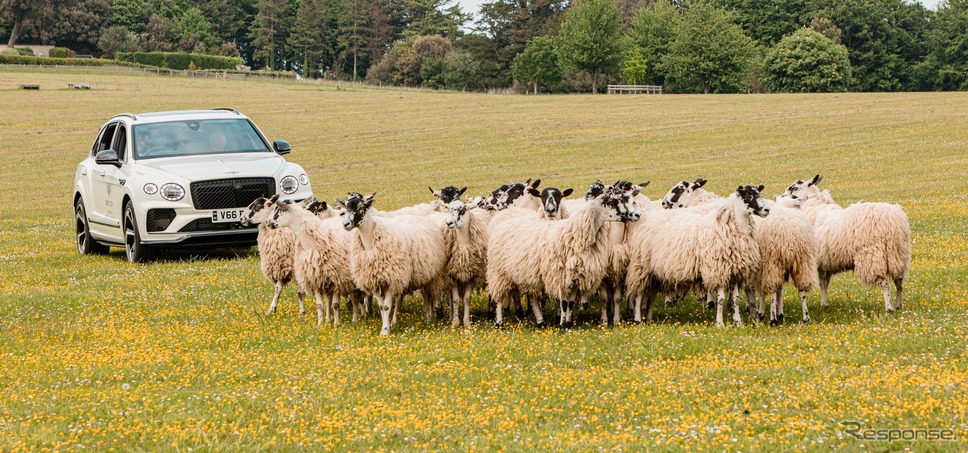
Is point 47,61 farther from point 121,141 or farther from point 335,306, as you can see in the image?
point 335,306

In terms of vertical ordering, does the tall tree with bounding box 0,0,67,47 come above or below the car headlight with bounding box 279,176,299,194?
above

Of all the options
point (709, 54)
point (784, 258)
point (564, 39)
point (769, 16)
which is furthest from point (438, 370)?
point (769, 16)

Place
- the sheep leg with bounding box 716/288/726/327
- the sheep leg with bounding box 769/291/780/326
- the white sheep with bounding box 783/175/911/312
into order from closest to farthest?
1. the sheep leg with bounding box 716/288/726/327
2. the sheep leg with bounding box 769/291/780/326
3. the white sheep with bounding box 783/175/911/312

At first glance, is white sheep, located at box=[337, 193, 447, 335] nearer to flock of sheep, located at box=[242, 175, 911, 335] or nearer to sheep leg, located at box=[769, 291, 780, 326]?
flock of sheep, located at box=[242, 175, 911, 335]

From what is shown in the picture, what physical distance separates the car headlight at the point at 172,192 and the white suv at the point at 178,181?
2cm

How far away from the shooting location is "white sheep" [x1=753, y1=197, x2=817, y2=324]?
12.1 m

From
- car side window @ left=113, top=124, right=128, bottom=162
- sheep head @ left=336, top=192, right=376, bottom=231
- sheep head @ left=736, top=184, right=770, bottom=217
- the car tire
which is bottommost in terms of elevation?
the car tire

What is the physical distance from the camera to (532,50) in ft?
346

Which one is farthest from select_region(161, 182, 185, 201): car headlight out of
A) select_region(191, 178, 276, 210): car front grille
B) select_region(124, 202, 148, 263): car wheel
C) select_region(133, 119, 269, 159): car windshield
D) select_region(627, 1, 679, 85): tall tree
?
select_region(627, 1, 679, 85): tall tree

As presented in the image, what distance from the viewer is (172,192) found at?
17828 millimetres

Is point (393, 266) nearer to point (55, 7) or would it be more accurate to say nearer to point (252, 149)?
point (252, 149)

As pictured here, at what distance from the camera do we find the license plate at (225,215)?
58.8ft

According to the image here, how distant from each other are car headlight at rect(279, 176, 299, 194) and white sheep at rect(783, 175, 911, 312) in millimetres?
9883

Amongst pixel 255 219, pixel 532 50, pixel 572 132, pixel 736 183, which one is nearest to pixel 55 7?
pixel 532 50
